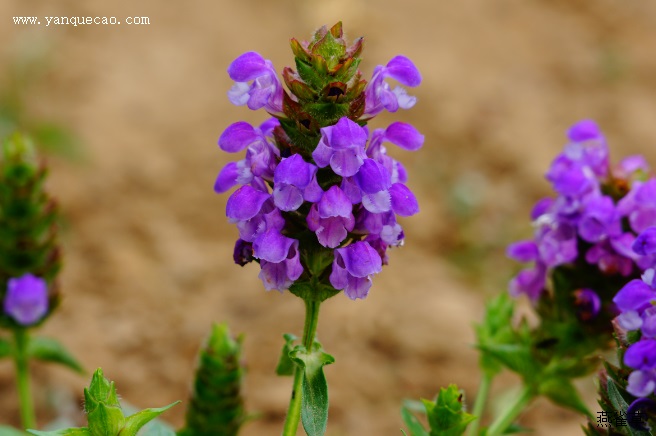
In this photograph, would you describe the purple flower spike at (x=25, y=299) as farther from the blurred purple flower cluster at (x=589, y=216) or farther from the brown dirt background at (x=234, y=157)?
the blurred purple flower cluster at (x=589, y=216)

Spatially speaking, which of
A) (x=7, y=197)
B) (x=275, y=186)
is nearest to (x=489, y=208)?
(x=7, y=197)

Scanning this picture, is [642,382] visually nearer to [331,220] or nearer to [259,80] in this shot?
[331,220]

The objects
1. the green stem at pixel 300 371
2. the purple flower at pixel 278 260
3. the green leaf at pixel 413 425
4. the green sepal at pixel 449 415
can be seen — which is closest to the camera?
the purple flower at pixel 278 260

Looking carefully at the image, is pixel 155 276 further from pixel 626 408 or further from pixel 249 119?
pixel 626 408

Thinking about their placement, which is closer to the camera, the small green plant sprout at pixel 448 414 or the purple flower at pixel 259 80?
the purple flower at pixel 259 80

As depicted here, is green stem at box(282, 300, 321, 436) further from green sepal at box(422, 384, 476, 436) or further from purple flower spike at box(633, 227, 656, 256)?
purple flower spike at box(633, 227, 656, 256)

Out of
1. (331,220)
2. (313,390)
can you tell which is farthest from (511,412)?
(331,220)

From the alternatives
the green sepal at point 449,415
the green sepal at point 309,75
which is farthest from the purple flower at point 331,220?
the green sepal at point 449,415
